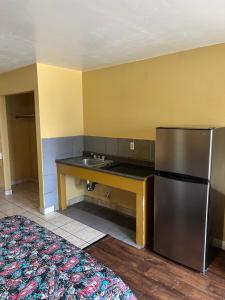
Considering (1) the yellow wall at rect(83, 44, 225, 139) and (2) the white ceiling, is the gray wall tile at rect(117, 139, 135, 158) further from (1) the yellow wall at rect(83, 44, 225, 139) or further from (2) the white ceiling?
(2) the white ceiling

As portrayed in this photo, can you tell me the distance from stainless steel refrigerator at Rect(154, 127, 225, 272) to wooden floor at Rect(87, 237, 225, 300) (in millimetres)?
116

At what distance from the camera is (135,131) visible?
3.38 meters

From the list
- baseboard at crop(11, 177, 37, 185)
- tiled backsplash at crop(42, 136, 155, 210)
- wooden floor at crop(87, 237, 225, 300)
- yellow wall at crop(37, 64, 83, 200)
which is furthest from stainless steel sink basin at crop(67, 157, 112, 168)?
baseboard at crop(11, 177, 37, 185)

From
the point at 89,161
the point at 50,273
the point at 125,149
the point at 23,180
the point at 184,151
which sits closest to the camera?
the point at 50,273

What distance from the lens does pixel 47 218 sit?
357 cm

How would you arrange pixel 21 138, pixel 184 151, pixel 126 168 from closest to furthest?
pixel 184 151 → pixel 126 168 → pixel 21 138

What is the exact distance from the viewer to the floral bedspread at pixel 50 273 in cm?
130

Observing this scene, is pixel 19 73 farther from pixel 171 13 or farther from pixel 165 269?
pixel 165 269

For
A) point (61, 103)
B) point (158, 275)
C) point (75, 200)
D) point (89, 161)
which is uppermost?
point (61, 103)

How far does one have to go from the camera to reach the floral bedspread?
1304 millimetres

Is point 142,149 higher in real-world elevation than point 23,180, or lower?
higher

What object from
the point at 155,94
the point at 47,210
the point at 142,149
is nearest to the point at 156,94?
the point at 155,94

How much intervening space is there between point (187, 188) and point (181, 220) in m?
0.36

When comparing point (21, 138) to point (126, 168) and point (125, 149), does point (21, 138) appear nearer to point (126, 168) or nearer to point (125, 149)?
point (125, 149)
